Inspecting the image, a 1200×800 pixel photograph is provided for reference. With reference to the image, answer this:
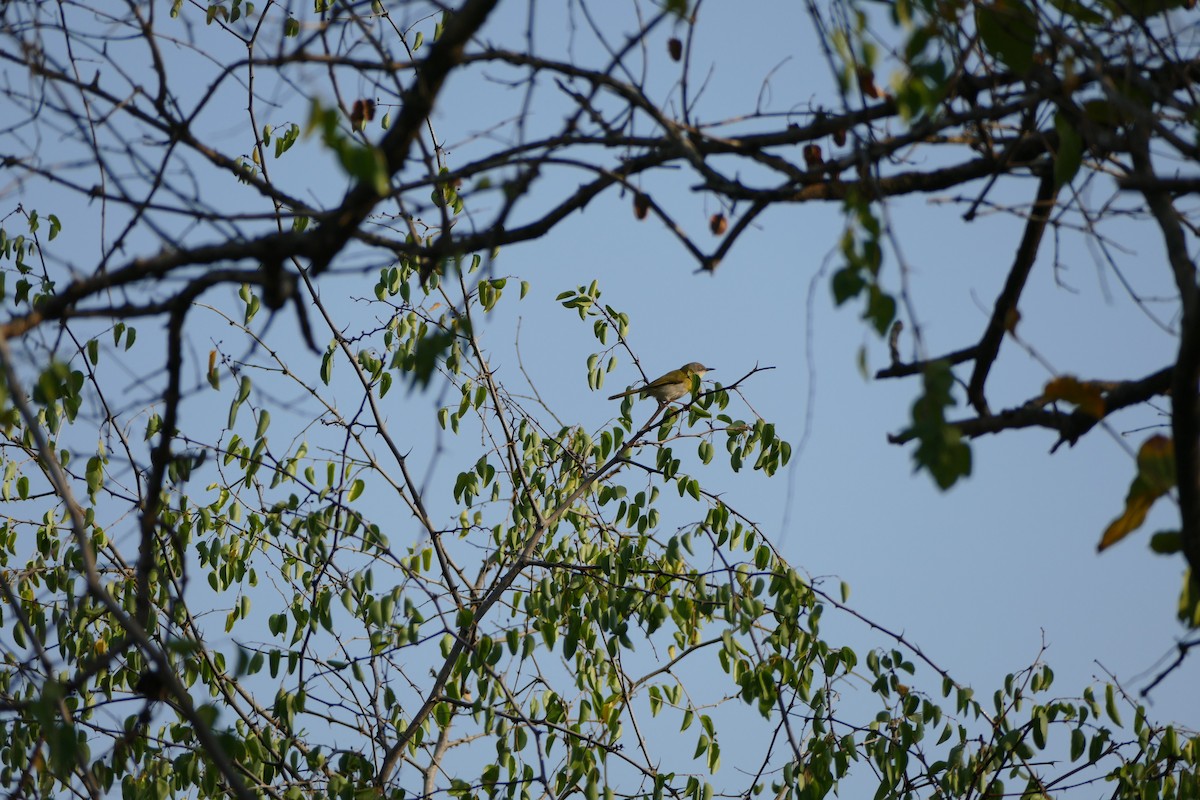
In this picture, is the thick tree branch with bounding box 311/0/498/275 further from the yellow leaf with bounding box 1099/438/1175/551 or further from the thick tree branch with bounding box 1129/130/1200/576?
the yellow leaf with bounding box 1099/438/1175/551

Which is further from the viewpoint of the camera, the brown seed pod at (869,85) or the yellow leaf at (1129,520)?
the brown seed pod at (869,85)

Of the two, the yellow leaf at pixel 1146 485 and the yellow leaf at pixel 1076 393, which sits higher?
the yellow leaf at pixel 1076 393

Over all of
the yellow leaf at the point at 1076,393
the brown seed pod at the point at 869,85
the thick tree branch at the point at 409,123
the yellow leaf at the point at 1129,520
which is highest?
the brown seed pod at the point at 869,85

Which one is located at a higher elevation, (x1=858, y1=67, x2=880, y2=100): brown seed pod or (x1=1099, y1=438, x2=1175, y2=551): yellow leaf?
(x1=858, y1=67, x2=880, y2=100): brown seed pod

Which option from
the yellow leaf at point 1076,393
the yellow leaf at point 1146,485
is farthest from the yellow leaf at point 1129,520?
the yellow leaf at point 1076,393

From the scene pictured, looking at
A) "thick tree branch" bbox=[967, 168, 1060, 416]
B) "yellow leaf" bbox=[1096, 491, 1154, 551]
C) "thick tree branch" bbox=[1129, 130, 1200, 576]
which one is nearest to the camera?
"thick tree branch" bbox=[1129, 130, 1200, 576]

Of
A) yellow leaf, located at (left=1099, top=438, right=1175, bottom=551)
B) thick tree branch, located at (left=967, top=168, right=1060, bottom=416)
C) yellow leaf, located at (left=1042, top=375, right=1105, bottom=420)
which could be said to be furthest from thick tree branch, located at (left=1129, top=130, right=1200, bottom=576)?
thick tree branch, located at (left=967, top=168, right=1060, bottom=416)

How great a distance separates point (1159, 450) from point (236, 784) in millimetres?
1677

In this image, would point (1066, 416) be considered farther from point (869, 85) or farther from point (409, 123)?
point (409, 123)

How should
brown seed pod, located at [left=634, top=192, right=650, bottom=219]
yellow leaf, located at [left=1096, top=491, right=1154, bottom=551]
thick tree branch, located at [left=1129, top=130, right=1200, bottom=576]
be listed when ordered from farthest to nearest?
brown seed pod, located at [left=634, top=192, right=650, bottom=219] → yellow leaf, located at [left=1096, top=491, right=1154, bottom=551] → thick tree branch, located at [left=1129, top=130, right=1200, bottom=576]

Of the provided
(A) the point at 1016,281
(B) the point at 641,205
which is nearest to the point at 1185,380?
(A) the point at 1016,281

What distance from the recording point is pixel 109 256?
2.50 metres

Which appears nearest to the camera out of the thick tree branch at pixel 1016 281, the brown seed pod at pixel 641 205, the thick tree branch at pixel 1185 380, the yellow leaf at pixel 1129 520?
the thick tree branch at pixel 1185 380

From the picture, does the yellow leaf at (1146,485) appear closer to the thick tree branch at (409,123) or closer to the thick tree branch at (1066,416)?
the thick tree branch at (1066,416)
